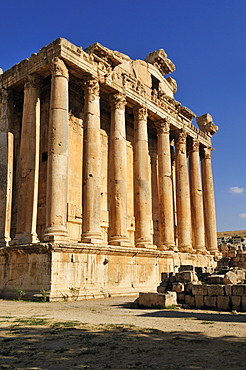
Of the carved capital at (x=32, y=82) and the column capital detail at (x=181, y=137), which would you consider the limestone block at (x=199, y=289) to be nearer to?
the carved capital at (x=32, y=82)

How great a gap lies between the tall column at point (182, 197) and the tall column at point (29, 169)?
10.9 metres

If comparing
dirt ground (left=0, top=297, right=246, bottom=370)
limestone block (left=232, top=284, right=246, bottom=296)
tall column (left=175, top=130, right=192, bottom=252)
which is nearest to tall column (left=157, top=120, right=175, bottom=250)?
tall column (left=175, top=130, right=192, bottom=252)

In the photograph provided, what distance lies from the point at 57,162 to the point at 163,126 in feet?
35.3

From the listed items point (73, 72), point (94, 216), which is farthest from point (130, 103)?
point (94, 216)

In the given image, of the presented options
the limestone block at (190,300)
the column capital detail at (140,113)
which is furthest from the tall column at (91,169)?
the limestone block at (190,300)

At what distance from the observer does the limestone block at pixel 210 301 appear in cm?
1109

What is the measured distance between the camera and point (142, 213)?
20.6m

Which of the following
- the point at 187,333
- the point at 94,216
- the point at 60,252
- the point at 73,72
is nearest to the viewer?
the point at 187,333

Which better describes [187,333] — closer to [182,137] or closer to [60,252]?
[60,252]

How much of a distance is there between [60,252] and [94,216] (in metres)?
3.07

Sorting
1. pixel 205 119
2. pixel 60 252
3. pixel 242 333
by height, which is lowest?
pixel 242 333

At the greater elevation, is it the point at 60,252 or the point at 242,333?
the point at 60,252

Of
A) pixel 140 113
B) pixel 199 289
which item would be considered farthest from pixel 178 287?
pixel 140 113

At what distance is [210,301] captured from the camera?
1120cm
